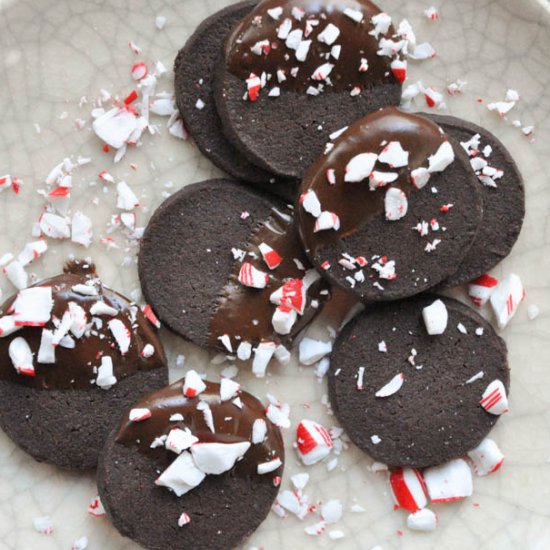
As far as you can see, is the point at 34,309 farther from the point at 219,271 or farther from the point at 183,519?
the point at 183,519

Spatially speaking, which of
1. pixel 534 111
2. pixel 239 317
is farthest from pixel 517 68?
pixel 239 317

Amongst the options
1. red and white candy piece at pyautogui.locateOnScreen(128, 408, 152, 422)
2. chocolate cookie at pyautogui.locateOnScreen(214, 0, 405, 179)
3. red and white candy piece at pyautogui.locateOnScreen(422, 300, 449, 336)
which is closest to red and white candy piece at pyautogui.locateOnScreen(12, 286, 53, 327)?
red and white candy piece at pyautogui.locateOnScreen(128, 408, 152, 422)

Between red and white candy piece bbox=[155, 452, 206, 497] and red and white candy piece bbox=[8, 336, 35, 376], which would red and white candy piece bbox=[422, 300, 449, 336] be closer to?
red and white candy piece bbox=[155, 452, 206, 497]

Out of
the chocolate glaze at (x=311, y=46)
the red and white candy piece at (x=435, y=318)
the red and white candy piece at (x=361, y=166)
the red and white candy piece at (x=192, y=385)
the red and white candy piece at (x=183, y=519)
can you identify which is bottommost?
the red and white candy piece at (x=183, y=519)

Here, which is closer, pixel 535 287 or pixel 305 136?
pixel 305 136

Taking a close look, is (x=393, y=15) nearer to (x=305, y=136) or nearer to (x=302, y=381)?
(x=305, y=136)

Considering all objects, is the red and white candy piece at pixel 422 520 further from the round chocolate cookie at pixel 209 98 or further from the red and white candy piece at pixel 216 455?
the round chocolate cookie at pixel 209 98

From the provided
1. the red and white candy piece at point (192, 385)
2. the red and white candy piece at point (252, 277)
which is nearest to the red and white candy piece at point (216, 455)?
the red and white candy piece at point (192, 385)
